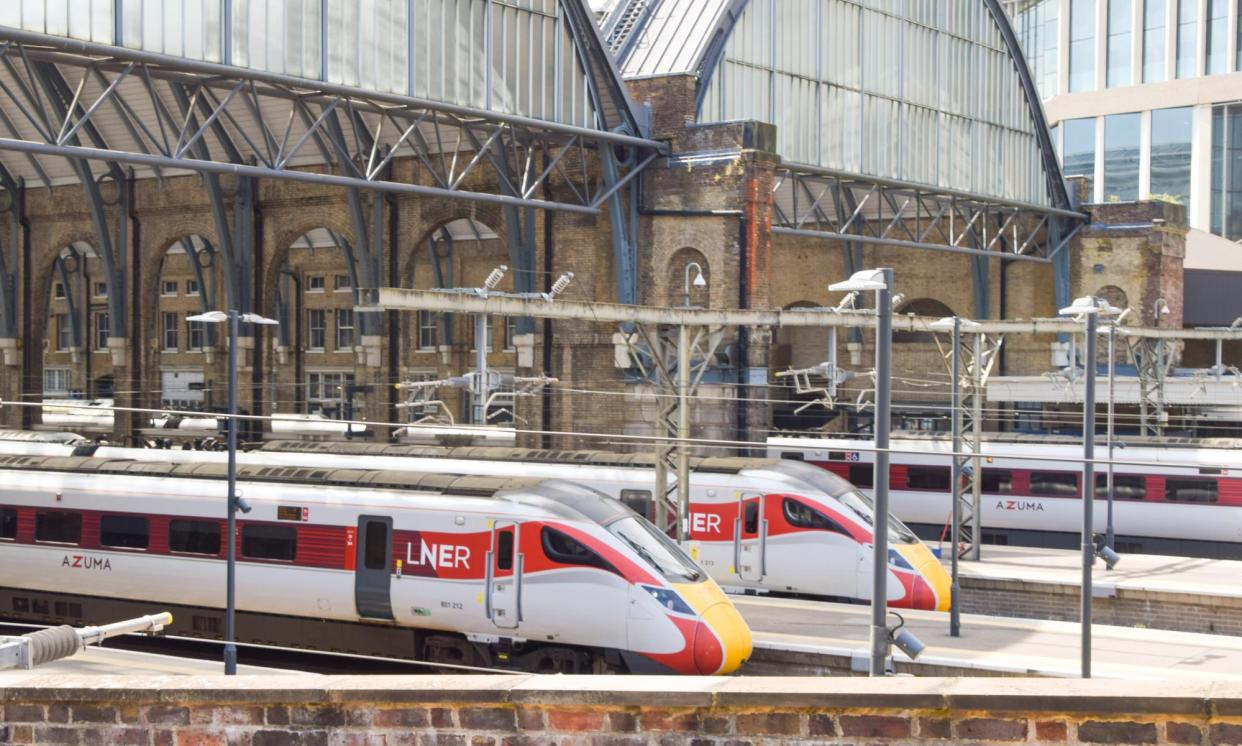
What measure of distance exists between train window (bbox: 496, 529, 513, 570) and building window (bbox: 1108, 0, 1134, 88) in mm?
68632

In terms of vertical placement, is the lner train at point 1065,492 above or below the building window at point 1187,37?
below

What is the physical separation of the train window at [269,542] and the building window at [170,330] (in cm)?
4537

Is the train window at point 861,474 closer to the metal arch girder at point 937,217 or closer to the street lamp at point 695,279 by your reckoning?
the street lamp at point 695,279

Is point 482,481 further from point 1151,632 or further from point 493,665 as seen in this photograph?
point 1151,632

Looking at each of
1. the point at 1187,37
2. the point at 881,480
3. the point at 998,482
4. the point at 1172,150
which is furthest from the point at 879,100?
the point at 1187,37

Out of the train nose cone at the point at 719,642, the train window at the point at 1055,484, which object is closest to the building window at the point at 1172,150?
the train window at the point at 1055,484

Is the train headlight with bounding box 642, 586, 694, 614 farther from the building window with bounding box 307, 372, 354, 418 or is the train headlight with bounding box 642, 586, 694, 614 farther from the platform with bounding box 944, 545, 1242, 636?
the building window with bounding box 307, 372, 354, 418

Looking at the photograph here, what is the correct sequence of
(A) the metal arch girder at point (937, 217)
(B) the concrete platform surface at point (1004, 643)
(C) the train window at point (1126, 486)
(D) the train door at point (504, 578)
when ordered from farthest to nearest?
(A) the metal arch girder at point (937, 217)
(C) the train window at point (1126, 486)
(B) the concrete platform surface at point (1004, 643)
(D) the train door at point (504, 578)

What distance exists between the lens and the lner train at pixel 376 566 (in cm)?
1791

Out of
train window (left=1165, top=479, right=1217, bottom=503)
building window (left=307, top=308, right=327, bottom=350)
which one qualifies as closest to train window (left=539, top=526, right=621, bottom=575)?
train window (left=1165, top=479, right=1217, bottom=503)

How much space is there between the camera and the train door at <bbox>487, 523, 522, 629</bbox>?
18219 millimetres

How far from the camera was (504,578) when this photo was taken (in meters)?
18.3

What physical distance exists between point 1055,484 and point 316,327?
114 ft

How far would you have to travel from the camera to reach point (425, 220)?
39.2 metres
